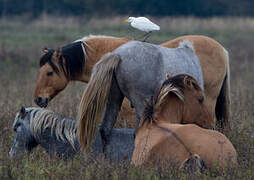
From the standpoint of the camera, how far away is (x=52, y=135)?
563cm

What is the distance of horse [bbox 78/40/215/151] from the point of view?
16.7 feet

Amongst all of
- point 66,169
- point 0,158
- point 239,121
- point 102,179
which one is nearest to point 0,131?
point 0,158

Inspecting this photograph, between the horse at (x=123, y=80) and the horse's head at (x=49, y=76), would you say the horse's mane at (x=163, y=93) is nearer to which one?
the horse at (x=123, y=80)

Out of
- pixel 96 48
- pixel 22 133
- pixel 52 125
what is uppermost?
pixel 96 48

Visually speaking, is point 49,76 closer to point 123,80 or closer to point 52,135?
point 52,135

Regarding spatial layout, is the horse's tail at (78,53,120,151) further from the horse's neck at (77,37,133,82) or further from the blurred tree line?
the blurred tree line

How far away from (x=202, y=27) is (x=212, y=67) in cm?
1831

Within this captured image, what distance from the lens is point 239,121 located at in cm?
687

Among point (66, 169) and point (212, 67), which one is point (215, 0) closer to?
point (212, 67)

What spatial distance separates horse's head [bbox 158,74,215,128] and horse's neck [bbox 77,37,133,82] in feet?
6.54

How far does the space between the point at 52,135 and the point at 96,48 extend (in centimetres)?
156

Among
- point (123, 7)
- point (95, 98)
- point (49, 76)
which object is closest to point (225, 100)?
point (95, 98)

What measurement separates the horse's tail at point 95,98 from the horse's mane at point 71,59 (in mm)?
1438

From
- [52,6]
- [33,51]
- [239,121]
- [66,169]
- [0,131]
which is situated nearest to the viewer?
[66,169]
